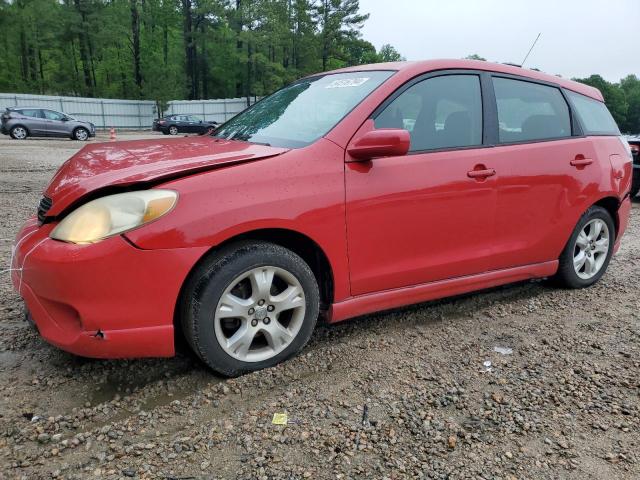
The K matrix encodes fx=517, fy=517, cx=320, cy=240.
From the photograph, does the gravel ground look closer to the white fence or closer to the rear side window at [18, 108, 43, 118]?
the rear side window at [18, 108, 43, 118]

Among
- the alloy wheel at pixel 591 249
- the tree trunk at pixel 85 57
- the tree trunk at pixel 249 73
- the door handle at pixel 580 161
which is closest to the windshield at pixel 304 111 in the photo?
the door handle at pixel 580 161

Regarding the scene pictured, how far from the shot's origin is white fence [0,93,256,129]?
35000 millimetres

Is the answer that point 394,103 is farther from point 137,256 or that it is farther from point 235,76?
point 235,76

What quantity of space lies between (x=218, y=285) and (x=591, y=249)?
10.4ft

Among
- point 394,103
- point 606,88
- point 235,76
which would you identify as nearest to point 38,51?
point 235,76

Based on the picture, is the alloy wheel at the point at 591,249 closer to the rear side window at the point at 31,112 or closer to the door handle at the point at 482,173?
the door handle at the point at 482,173

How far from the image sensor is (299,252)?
282cm

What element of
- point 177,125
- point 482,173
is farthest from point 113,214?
point 177,125

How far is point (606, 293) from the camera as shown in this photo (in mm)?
4141

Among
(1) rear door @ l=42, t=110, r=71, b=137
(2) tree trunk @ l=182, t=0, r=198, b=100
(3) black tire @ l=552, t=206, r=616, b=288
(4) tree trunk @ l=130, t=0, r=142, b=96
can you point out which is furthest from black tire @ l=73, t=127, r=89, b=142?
(2) tree trunk @ l=182, t=0, r=198, b=100

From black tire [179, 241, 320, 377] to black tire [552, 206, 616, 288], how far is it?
2.35 metres

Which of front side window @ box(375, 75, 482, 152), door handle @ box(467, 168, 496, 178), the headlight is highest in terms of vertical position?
front side window @ box(375, 75, 482, 152)

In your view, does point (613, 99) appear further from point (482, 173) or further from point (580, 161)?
point (482, 173)

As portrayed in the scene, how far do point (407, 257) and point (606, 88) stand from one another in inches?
3262
